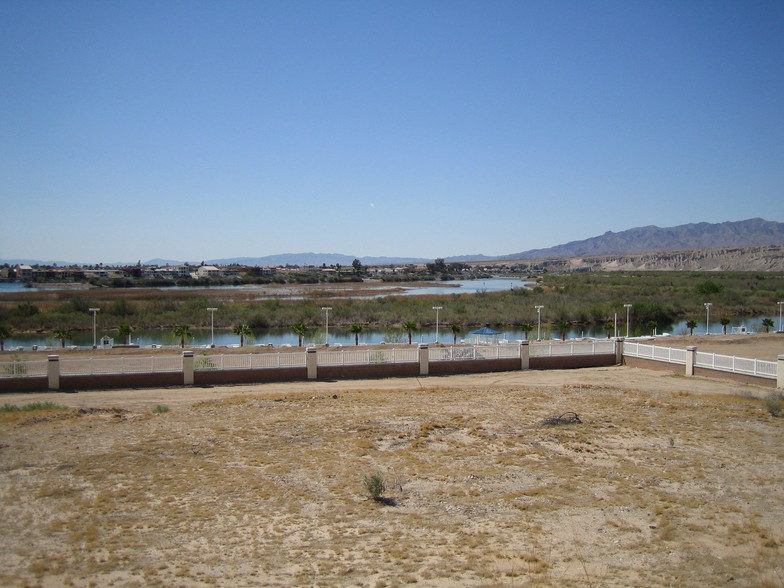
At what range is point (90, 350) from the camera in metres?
36.1

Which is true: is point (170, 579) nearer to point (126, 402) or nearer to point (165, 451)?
point (165, 451)

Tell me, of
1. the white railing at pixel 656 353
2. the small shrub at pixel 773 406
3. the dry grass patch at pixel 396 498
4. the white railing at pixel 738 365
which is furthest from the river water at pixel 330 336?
the small shrub at pixel 773 406

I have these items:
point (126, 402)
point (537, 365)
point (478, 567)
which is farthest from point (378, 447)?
point (537, 365)

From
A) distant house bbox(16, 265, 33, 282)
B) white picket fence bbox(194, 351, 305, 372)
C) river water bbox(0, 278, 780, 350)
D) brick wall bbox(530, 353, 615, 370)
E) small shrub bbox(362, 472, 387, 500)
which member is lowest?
river water bbox(0, 278, 780, 350)

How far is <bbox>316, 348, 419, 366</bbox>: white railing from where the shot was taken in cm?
2741

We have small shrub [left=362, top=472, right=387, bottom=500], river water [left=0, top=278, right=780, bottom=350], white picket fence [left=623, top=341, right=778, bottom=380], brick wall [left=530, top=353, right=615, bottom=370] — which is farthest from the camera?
river water [left=0, top=278, right=780, bottom=350]

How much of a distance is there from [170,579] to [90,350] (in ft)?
102

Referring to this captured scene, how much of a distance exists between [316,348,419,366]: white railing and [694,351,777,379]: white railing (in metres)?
12.5

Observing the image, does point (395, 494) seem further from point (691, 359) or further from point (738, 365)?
point (691, 359)

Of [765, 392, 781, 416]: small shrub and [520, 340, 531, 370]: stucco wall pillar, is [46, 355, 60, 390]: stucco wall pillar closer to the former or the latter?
[520, 340, 531, 370]: stucco wall pillar

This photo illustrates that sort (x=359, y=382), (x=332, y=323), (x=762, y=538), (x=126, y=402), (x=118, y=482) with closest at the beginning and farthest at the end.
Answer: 1. (x=762, y=538)
2. (x=118, y=482)
3. (x=126, y=402)
4. (x=359, y=382)
5. (x=332, y=323)

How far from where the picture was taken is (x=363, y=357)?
1093 inches

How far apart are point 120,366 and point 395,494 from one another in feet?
55.8

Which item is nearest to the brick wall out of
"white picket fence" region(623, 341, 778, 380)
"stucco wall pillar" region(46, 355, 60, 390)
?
"white picket fence" region(623, 341, 778, 380)
